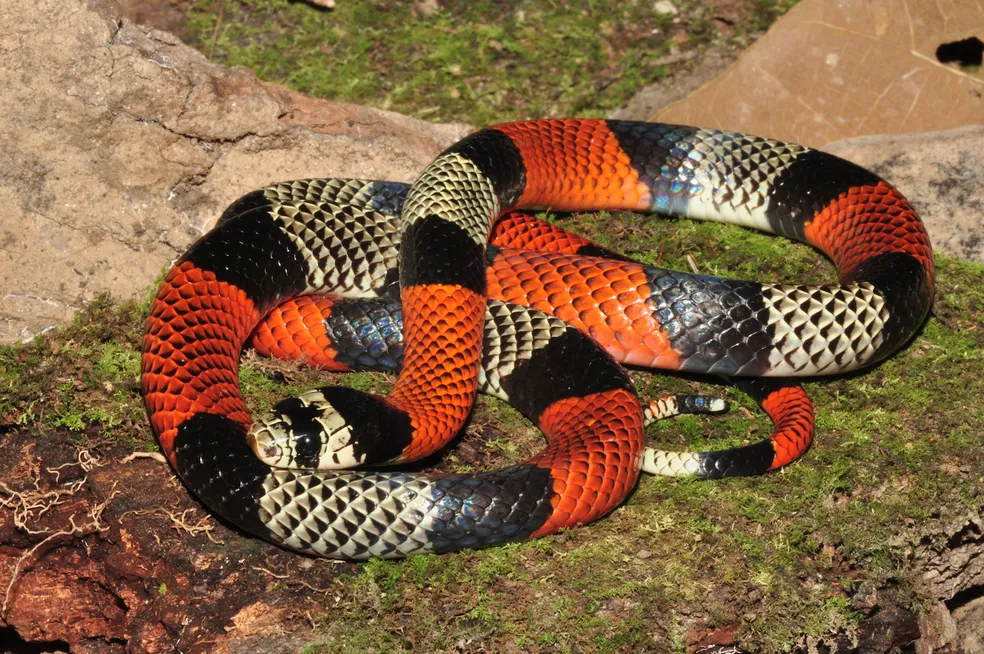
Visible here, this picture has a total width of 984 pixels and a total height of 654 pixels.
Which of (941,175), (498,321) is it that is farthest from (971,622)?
(498,321)

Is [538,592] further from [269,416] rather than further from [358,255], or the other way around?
[358,255]

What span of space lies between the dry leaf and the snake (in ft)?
1.64

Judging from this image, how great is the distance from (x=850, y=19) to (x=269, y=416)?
4.80 metres

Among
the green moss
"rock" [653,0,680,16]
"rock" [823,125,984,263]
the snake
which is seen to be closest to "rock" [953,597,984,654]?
the snake

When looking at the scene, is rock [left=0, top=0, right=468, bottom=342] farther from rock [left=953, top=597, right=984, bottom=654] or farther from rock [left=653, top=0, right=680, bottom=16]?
rock [left=953, top=597, right=984, bottom=654]

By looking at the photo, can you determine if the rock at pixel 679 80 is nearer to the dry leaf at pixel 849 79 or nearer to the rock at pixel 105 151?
the dry leaf at pixel 849 79

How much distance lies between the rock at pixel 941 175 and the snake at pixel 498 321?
1.68 feet

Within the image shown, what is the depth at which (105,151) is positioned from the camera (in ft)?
18.9

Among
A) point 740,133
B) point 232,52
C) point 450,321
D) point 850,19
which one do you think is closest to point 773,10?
point 850,19

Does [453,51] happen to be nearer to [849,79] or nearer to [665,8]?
[665,8]

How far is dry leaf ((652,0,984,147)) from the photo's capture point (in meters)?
6.70

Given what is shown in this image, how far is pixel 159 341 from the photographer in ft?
15.6

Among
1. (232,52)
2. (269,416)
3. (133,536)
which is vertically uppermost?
(232,52)

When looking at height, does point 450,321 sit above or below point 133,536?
above
